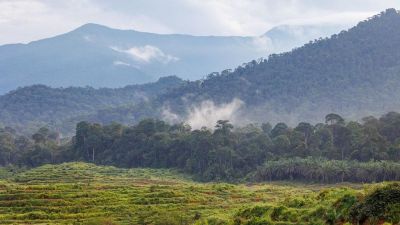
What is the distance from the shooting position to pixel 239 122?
548ft

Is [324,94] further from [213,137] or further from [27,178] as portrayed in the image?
[27,178]

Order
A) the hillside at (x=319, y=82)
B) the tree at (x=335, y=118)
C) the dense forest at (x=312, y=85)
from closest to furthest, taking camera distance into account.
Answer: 1. the tree at (x=335, y=118)
2. the hillside at (x=319, y=82)
3. the dense forest at (x=312, y=85)

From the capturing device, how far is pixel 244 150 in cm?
9125

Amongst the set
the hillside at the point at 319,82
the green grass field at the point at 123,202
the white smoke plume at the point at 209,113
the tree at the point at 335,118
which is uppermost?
the hillside at the point at 319,82

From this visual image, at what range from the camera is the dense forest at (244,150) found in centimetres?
7312

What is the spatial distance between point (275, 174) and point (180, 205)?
3225cm

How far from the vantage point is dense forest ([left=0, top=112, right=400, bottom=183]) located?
73125mm

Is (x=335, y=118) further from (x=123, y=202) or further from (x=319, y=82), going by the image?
(x=319, y=82)

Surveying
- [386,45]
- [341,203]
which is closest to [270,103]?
[386,45]

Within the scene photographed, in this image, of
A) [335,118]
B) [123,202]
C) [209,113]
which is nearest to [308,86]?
[209,113]

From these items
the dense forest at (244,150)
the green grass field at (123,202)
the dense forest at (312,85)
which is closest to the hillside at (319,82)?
the dense forest at (312,85)

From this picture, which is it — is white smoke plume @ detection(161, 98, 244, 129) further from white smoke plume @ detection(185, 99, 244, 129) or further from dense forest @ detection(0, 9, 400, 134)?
dense forest @ detection(0, 9, 400, 134)

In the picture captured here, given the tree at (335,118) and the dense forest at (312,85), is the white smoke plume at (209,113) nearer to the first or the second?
the dense forest at (312,85)

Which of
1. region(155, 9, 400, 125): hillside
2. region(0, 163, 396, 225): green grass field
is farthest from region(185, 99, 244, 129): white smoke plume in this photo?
region(0, 163, 396, 225): green grass field
